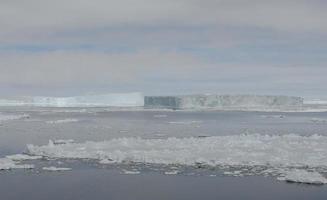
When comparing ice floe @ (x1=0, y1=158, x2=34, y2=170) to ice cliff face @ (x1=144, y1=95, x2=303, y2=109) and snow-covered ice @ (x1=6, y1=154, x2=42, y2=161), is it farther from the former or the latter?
ice cliff face @ (x1=144, y1=95, x2=303, y2=109)

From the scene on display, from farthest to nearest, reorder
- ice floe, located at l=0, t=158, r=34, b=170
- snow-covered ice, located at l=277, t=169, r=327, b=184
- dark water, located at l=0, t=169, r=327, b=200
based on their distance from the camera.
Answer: ice floe, located at l=0, t=158, r=34, b=170
snow-covered ice, located at l=277, t=169, r=327, b=184
dark water, located at l=0, t=169, r=327, b=200

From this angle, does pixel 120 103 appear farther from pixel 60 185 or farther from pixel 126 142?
pixel 60 185

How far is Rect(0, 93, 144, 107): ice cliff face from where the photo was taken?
7619 cm

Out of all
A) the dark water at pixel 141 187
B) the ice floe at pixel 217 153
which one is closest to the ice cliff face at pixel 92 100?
the ice floe at pixel 217 153

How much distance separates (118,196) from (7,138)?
11.1m

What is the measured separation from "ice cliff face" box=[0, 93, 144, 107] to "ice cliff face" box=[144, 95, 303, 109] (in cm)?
1653

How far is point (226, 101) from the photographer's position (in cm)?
5794

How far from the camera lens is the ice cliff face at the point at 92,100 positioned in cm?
7619

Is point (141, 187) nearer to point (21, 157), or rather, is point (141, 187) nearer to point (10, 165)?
point (10, 165)

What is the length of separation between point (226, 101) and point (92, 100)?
26.4 meters

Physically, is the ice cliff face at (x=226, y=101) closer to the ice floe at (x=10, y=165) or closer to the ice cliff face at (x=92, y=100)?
the ice cliff face at (x=92, y=100)

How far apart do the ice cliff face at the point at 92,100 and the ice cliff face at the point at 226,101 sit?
54.2ft

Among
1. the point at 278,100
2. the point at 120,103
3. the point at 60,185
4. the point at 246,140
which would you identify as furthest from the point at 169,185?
the point at 120,103

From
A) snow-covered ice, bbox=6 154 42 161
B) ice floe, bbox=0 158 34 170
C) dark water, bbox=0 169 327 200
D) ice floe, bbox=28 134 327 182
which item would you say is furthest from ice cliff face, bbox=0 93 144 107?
dark water, bbox=0 169 327 200
